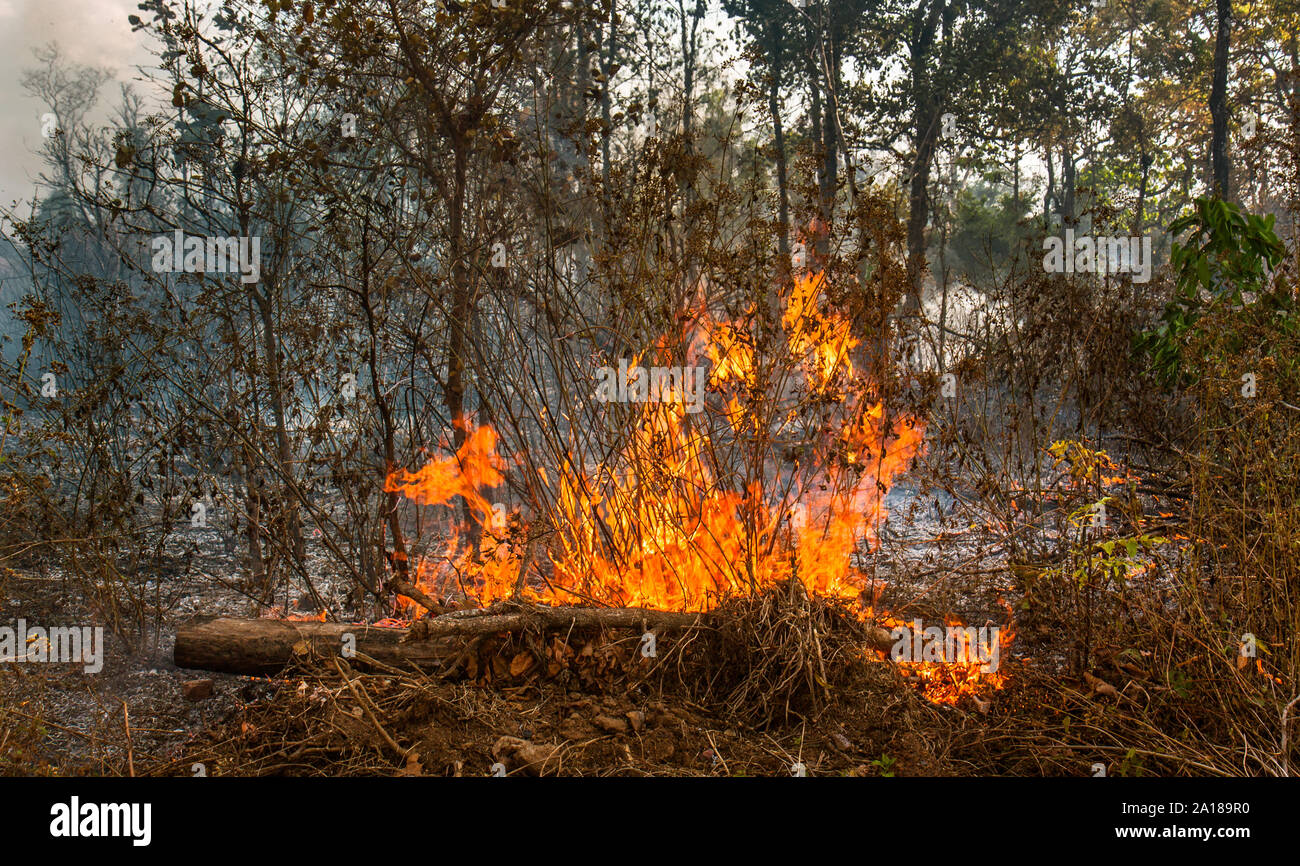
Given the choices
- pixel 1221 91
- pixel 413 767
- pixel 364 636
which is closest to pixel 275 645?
pixel 364 636

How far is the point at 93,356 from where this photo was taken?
22.0ft

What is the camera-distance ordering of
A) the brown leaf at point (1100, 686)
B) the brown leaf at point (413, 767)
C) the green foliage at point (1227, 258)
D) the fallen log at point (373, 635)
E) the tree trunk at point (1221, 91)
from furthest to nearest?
1. the tree trunk at point (1221, 91)
2. the green foliage at point (1227, 258)
3. the fallen log at point (373, 635)
4. the brown leaf at point (1100, 686)
5. the brown leaf at point (413, 767)

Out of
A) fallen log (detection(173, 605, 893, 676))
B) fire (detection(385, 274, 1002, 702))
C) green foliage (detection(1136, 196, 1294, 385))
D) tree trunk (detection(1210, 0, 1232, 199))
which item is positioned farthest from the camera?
tree trunk (detection(1210, 0, 1232, 199))

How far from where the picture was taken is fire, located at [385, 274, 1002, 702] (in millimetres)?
4461

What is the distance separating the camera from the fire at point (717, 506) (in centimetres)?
446

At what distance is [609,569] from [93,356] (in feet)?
15.4

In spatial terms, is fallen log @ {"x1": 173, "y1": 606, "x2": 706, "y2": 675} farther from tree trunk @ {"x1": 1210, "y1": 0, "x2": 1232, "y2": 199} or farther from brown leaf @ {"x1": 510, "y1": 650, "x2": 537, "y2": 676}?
tree trunk @ {"x1": 1210, "y1": 0, "x2": 1232, "y2": 199}

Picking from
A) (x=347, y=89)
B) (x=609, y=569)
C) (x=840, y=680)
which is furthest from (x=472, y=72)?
(x=840, y=680)

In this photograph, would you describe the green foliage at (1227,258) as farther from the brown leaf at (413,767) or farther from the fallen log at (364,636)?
the brown leaf at (413,767)

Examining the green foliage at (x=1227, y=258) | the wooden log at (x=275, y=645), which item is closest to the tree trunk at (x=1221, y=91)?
the green foliage at (x=1227, y=258)

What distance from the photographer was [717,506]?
469cm

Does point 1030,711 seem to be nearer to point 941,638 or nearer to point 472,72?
point 941,638

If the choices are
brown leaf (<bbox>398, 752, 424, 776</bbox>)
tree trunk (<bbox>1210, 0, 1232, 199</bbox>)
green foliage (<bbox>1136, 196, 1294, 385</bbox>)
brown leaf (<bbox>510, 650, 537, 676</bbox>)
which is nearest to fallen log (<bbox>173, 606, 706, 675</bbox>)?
brown leaf (<bbox>510, 650, 537, 676</bbox>)

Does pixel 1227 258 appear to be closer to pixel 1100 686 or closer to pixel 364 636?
pixel 1100 686
